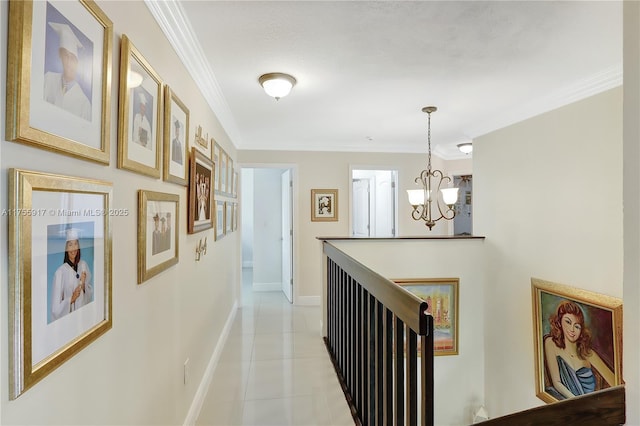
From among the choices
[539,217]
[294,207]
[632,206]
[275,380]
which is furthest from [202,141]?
[539,217]

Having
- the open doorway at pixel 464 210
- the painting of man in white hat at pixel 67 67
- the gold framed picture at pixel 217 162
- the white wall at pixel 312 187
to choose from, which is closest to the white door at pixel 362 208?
the white wall at pixel 312 187

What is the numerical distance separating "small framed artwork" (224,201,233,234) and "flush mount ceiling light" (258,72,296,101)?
4.84 feet

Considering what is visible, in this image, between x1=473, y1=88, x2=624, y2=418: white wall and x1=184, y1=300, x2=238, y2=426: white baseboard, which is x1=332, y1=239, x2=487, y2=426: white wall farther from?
x1=184, y1=300, x2=238, y2=426: white baseboard

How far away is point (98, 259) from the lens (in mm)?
991

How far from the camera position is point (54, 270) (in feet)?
2.60

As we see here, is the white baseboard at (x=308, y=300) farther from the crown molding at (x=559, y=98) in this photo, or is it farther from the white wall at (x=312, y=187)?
the crown molding at (x=559, y=98)

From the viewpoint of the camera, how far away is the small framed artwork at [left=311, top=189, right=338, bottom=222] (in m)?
4.91

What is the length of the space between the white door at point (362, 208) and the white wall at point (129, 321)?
14.7 feet

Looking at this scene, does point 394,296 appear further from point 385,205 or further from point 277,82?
point 385,205

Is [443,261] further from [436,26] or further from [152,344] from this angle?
[152,344]

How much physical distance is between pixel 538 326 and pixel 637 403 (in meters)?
2.83

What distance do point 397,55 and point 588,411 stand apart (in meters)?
2.09

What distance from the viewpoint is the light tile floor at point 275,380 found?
218 cm

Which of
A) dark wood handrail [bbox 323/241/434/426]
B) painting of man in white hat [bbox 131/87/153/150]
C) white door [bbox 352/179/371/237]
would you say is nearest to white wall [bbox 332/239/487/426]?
dark wood handrail [bbox 323/241/434/426]
